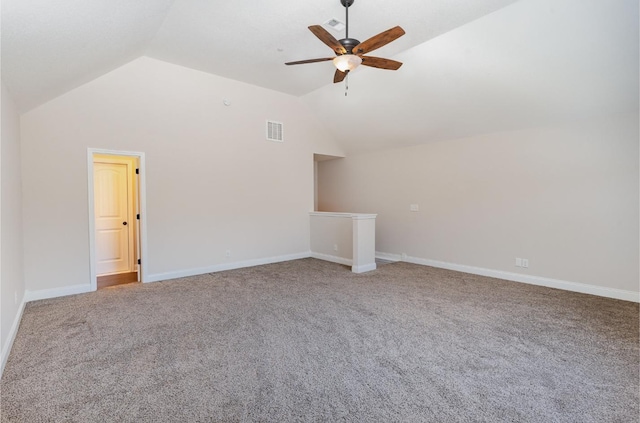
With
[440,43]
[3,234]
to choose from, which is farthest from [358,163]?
[3,234]

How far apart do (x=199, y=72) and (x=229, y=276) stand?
3335 millimetres

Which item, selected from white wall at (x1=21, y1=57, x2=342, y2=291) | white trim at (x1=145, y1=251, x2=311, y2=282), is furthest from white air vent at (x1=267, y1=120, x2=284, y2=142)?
white trim at (x1=145, y1=251, x2=311, y2=282)

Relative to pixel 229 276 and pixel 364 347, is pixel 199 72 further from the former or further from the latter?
pixel 364 347

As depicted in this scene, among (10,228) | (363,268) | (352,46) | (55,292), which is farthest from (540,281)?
(55,292)

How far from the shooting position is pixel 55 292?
3.94m

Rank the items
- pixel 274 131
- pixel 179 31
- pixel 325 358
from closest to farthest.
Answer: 1. pixel 325 358
2. pixel 179 31
3. pixel 274 131

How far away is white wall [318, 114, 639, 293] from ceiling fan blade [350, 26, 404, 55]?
3007 millimetres

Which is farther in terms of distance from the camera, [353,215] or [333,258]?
[333,258]

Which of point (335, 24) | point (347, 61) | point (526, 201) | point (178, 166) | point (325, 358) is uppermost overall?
point (335, 24)

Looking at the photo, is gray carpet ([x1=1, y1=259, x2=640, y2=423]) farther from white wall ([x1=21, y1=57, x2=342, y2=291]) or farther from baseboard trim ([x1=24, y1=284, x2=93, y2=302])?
white wall ([x1=21, y1=57, x2=342, y2=291])

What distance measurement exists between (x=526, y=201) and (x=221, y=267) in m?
4.96

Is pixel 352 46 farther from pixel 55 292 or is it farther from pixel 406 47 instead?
pixel 55 292

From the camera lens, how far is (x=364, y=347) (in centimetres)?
256

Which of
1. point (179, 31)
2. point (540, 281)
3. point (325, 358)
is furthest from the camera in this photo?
point (540, 281)
